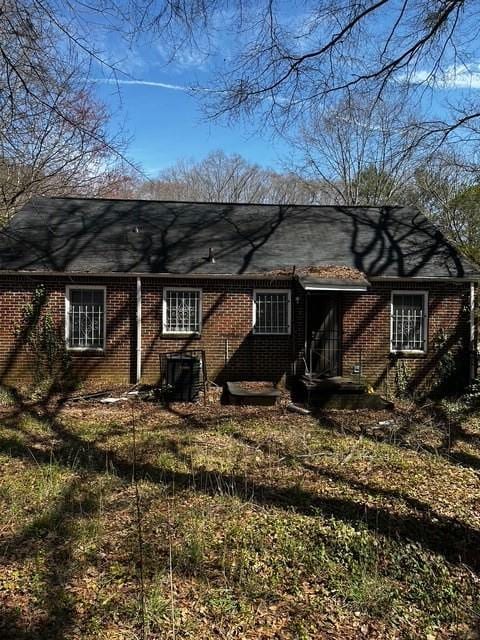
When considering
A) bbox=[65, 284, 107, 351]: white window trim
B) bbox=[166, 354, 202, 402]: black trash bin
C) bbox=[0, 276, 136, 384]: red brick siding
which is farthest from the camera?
bbox=[65, 284, 107, 351]: white window trim

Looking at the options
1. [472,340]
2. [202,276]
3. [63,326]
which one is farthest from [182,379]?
[472,340]

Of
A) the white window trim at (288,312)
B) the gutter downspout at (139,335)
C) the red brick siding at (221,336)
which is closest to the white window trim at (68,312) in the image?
the gutter downspout at (139,335)

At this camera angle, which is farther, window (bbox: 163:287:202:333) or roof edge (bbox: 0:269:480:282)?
window (bbox: 163:287:202:333)

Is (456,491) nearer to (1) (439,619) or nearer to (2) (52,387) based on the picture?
(1) (439,619)

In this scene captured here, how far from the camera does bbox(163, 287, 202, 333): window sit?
1220 cm

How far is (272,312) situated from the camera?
12.4 m

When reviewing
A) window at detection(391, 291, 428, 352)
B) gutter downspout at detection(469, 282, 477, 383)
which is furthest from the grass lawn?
gutter downspout at detection(469, 282, 477, 383)

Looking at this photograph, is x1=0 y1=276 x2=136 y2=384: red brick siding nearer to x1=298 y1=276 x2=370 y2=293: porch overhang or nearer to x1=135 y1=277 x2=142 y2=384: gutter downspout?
x1=135 y1=277 x2=142 y2=384: gutter downspout

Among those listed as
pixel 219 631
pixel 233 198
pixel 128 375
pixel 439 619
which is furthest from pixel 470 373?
pixel 233 198

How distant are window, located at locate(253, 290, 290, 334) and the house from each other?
25 mm

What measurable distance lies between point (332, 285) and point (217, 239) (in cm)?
392

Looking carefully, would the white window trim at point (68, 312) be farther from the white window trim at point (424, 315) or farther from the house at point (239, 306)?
the white window trim at point (424, 315)

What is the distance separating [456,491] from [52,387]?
356 inches

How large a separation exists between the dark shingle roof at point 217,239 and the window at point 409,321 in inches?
24.5
